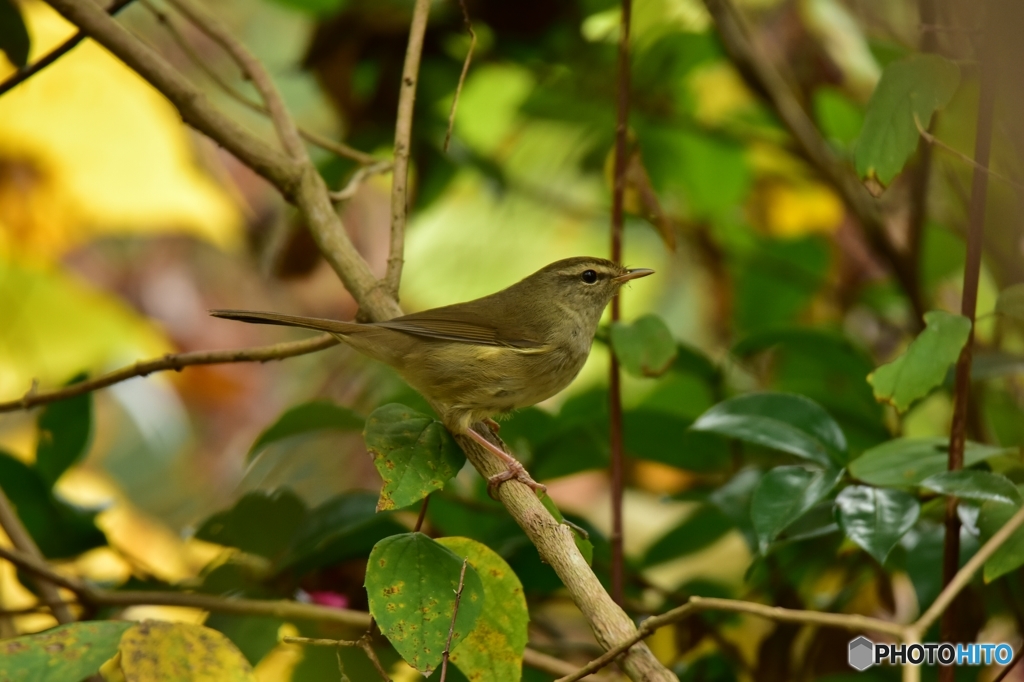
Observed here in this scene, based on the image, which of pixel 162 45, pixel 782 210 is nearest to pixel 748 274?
pixel 782 210

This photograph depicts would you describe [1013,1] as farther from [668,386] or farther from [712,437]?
[668,386]

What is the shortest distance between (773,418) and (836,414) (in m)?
0.70

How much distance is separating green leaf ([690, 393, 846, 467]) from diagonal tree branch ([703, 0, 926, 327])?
1.41 m

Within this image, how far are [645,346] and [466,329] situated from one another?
1.07m

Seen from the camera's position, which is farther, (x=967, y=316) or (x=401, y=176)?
(x=401, y=176)

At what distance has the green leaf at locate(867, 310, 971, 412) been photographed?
82.0 inches

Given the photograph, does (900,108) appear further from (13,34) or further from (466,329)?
(13,34)

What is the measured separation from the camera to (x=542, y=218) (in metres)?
4.94

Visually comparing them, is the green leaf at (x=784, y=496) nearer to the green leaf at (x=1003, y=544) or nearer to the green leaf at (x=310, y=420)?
the green leaf at (x=1003, y=544)

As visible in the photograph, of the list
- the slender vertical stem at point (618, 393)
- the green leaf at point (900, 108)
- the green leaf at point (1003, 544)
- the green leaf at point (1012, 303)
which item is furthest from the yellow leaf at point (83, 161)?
the green leaf at point (1003, 544)

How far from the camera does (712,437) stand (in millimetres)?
3150

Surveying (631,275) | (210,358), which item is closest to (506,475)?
(210,358)

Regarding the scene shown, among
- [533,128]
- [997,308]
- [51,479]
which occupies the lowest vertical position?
[51,479]

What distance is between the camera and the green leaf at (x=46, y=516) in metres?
2.88
